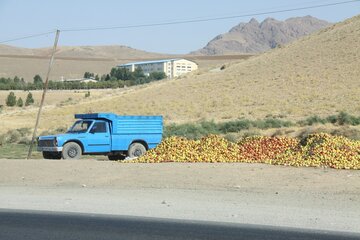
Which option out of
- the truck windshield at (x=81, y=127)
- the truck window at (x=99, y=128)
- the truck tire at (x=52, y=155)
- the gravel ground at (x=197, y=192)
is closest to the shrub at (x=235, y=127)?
the truck windshield at (x=81, y=127)

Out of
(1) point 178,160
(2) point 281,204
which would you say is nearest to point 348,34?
(1) point 178,160

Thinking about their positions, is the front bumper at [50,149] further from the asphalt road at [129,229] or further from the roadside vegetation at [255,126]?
the asphalt road at [129,229]

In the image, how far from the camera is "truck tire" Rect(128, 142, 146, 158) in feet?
79.9

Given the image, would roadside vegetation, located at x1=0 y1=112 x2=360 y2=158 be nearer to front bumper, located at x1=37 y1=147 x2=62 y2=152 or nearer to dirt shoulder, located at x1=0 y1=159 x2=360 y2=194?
front bumper, located at x1=37 y1=147 x2=62 y2=152

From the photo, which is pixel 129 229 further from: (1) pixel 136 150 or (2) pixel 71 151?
(1) pixel 136 150

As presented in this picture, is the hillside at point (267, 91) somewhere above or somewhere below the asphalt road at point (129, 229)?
above

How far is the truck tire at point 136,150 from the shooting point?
24.4 meters

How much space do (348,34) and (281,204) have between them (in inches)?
2837

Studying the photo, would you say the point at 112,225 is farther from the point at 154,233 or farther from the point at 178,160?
the point at 178,160

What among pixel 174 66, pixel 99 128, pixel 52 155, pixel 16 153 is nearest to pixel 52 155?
pixel 52 155

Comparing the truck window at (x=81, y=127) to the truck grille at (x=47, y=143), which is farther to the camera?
the truck window at (x=81, y=127)

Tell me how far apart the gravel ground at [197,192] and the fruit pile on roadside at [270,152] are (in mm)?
792

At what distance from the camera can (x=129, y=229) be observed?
32.5 ft

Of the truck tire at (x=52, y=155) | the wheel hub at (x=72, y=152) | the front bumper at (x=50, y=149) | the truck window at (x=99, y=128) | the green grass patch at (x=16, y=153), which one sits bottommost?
the green grass patch at (x=16, y=153)
